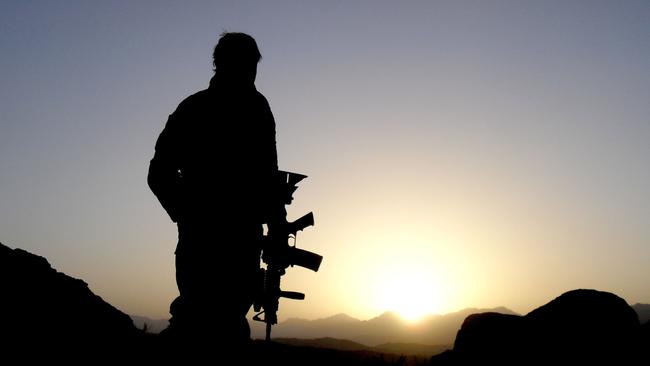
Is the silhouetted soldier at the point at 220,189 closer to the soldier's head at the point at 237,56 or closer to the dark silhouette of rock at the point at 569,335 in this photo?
the soldier's head at the point at 237,56

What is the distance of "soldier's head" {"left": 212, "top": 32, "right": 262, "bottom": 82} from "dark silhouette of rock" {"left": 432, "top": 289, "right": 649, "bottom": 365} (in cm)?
943

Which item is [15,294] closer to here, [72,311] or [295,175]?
[72,311]

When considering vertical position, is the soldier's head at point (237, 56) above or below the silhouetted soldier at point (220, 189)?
above

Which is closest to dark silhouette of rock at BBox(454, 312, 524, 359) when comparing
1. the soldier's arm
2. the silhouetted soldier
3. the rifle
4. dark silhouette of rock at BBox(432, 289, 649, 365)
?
dark silhouette of rock at BBox(432, 289, 649, 365)

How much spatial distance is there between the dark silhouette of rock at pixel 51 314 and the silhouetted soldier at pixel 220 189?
284cm

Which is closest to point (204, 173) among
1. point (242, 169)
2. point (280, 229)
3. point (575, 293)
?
point (242, 169)

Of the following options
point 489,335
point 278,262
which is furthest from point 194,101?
point 489,335

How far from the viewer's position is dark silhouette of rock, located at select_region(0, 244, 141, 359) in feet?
17.2

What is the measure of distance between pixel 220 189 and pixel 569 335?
9.80 metres

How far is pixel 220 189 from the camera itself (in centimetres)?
296

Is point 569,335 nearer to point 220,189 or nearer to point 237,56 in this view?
point 220,189

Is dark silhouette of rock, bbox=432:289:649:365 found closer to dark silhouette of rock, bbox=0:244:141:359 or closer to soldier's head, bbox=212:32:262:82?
dark silhouette of rock, bbox=0:244:141:359

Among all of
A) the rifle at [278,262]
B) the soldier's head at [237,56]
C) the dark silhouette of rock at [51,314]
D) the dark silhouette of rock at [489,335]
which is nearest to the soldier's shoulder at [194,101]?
the soldier's head at [237,56]

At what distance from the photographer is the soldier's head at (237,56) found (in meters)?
3.15
